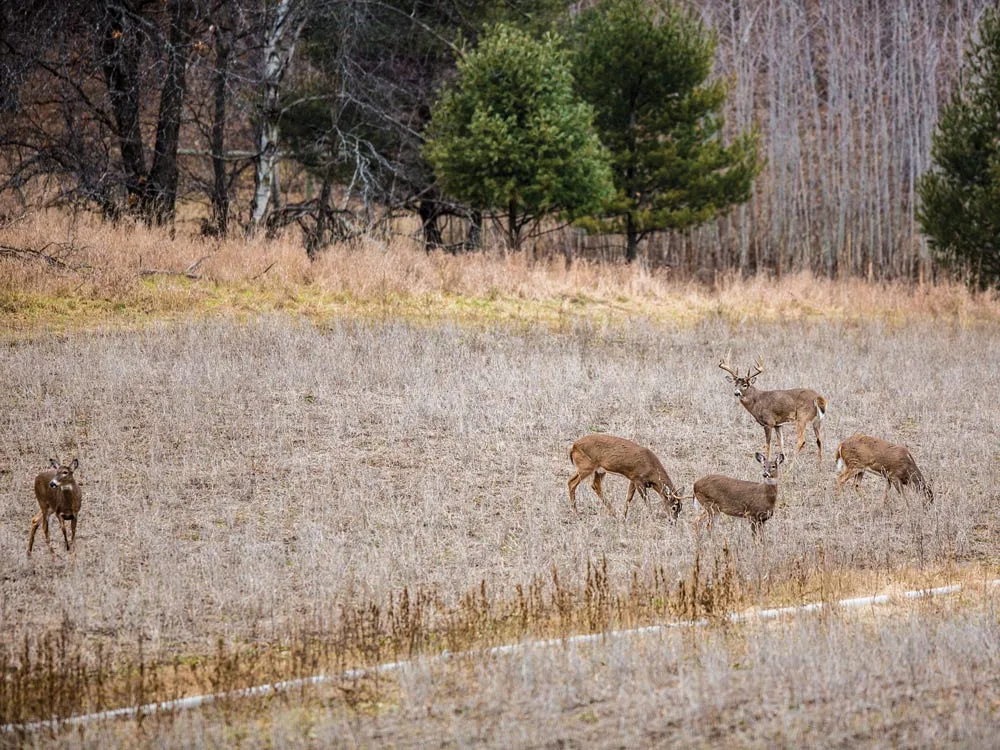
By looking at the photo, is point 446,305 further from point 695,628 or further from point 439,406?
point 695,628

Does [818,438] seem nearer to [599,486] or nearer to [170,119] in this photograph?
[599,486]

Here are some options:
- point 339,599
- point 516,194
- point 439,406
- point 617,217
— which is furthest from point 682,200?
point 339,599

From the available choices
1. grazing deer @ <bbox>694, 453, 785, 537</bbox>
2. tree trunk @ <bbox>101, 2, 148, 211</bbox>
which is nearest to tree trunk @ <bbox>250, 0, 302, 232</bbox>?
tree trunk @ <bbox>101, 2, 148, 211</bbox>

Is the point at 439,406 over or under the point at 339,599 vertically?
over

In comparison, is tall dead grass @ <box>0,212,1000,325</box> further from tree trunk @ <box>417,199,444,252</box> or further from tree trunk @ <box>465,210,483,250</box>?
tree trunk @ <box>417,199,444,252</box>

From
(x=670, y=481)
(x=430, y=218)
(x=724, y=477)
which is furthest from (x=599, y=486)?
(x=430, y=218)

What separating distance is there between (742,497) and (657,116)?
793 inches

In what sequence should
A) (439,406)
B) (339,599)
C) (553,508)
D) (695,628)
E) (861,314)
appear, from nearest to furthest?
1. (695,628)
2. (339,599)
3. (553,508)
4. (439,406)
5. (861,314)

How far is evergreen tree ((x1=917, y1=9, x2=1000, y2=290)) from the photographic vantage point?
79.5ft

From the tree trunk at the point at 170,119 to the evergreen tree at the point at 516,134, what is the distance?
5.28 meters

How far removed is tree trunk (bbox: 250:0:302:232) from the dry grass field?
3512 millimetres

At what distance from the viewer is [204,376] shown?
13.9 metres

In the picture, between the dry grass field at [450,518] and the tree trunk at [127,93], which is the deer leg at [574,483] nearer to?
the dry grass field at [450,518]

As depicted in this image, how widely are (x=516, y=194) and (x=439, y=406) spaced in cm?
1175
